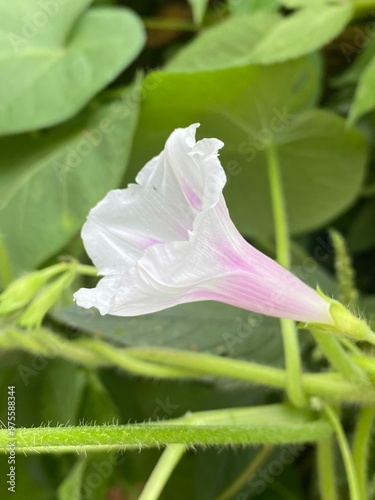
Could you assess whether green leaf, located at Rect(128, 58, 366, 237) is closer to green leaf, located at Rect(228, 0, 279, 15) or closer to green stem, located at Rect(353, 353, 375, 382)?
green leaf, located at Rect(228, 0, 279, 15)

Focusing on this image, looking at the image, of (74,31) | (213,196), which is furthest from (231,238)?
(74,31)

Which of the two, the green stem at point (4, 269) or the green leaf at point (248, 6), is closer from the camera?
the green stem at point (4, 269)

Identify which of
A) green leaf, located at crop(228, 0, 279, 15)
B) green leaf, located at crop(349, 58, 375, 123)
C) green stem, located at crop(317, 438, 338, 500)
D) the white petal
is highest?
green leaf, located at crop(228, 0, 279, 15)

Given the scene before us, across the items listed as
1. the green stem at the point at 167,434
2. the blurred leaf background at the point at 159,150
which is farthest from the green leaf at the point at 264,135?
the green stem at the point at 167,434

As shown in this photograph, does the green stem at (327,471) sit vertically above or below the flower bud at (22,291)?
below

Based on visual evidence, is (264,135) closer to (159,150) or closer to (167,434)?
(159,150)

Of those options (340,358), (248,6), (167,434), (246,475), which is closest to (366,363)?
(340,358)

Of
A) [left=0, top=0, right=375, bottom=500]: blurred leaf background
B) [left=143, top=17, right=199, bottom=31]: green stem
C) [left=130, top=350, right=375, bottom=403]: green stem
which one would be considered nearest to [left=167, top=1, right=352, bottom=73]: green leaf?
[left=0, top=0, right=375, bottom=500]: blurred leaf background

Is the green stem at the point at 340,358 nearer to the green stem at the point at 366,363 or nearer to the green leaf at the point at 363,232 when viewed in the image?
the green stem at the point at 366,363
